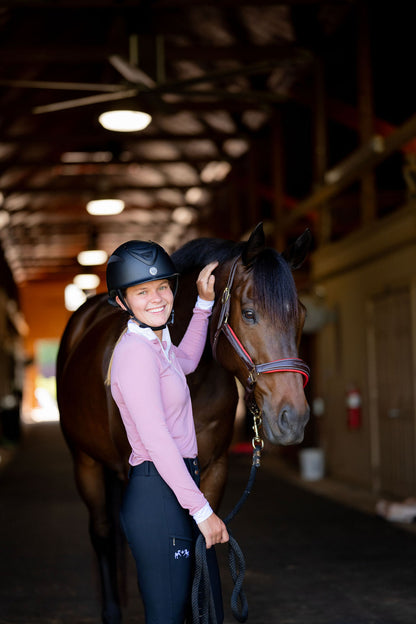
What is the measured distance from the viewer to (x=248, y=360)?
2.58 m

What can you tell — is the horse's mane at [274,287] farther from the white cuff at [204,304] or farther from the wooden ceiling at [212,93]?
the wooden ceiling at [212,93]

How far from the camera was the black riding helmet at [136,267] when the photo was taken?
2.30 m

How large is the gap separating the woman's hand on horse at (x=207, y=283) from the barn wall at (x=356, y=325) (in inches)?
184

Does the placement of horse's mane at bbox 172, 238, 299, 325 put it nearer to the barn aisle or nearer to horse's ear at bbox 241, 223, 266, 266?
horse's ear at bbox 241, 223, 266, 266

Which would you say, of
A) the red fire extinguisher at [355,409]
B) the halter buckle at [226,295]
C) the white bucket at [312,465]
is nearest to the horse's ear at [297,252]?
the halter buckle at [226,295]

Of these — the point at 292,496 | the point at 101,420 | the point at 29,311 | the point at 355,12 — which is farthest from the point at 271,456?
the point at 29,311

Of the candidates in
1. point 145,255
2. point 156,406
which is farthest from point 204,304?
point 156,406

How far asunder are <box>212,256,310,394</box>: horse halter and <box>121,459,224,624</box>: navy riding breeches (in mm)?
473

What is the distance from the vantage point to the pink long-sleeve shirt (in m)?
2.14

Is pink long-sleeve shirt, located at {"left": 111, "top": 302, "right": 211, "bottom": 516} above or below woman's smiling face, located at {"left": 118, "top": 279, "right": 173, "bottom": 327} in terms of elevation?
below

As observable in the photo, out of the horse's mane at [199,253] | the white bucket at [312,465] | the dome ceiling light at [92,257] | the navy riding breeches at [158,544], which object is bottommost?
the white bucket at [312,465]

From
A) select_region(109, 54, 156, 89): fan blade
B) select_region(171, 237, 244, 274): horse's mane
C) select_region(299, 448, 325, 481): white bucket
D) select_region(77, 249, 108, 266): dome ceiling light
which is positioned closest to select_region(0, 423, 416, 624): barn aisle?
select_region(299, 448, 325, 481): white bucket

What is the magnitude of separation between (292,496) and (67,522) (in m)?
2.41

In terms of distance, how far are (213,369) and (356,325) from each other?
6.22 metres
